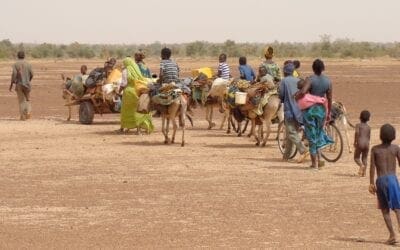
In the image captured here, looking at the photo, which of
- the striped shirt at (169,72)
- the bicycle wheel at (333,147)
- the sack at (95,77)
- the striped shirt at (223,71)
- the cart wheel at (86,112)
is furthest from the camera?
the cart wheel at (86,112)

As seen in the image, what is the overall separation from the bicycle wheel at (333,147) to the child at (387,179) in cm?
712

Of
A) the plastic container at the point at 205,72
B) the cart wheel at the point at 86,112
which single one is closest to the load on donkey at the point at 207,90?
the plastic container at the point at 205,72

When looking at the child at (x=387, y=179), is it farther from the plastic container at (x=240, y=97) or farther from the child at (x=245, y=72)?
the child at (x=245, y=72)

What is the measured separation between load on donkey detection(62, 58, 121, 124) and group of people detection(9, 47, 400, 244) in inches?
3.0

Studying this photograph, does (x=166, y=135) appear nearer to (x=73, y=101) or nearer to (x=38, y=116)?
(x=73, y=101)

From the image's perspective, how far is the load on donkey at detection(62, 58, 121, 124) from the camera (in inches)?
1030

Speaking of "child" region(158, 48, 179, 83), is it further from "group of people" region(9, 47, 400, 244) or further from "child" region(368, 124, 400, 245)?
"child" region(368, 124, 400, 245)

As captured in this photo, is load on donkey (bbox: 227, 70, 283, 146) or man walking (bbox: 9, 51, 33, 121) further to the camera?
man walking (bbox: 9, 51, 33, 121)

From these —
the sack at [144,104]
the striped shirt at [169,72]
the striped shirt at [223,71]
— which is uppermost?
the striped shirt at [169,72]

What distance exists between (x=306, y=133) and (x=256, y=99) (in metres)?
3.27

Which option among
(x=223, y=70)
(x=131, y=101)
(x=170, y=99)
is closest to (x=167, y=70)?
(x=170, y=99)

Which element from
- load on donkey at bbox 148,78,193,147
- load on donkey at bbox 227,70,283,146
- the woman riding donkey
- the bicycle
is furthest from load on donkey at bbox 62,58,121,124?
the woman riding donkey

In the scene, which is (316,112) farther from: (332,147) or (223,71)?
(223,71)

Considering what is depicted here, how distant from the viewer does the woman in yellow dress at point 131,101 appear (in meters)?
24.0
